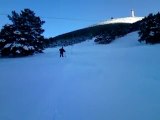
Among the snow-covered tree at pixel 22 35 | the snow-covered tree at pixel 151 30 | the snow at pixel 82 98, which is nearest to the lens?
the snow at pixel 82 98

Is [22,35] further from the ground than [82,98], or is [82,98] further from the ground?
[22,35]

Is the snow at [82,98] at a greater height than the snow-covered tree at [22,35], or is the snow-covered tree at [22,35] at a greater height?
the snow-covered tree at [22,35]

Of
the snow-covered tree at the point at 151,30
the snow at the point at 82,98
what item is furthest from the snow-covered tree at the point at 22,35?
the snow-covered tree at the point at 151,30

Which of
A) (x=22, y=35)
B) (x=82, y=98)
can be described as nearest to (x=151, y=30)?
(x=22, y=35)

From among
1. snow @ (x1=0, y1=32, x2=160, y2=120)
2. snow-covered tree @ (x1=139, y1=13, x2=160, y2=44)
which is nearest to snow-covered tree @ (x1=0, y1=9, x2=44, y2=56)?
snow @ (x1=0, y1=32, x2=160, y2=120)

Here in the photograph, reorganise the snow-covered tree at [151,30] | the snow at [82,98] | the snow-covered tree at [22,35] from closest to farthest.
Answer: the snow at [82,98] < the snow-covered tree at [22,35] < the snow-covered tree at [151,30]

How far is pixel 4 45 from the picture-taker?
24.9m

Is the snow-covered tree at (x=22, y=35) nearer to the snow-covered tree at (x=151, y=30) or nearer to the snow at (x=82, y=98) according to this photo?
the snow at (x=82, y=98)

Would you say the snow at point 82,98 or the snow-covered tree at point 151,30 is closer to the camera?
the snow at point 82,98

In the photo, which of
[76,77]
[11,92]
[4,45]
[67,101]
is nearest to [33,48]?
[4,45]

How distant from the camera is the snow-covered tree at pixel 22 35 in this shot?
24734 millimetres

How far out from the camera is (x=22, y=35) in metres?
25.7

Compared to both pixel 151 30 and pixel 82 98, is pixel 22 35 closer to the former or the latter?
pixel 151 30

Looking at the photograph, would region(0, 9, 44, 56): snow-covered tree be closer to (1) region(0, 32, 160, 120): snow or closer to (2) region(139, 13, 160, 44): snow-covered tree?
(1) region(0, 32, 160, 120): snow
